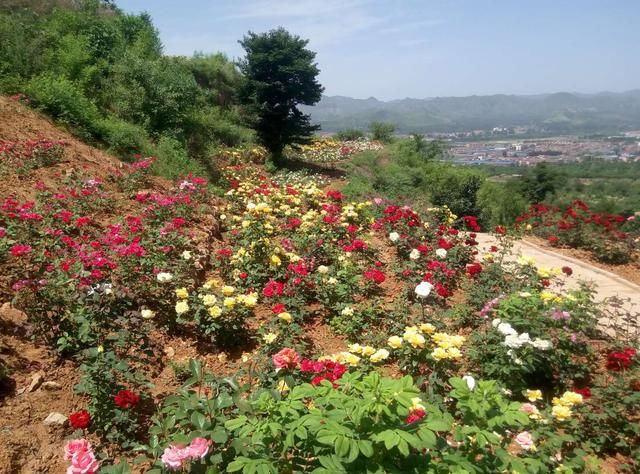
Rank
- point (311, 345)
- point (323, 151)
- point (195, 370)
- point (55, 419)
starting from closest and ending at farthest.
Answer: point (195, 370)
point (55, 419)
point (311, 345)
point (323, 151)

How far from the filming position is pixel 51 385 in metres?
3.04

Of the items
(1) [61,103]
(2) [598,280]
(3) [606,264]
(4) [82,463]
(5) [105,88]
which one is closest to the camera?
(4) [82,463]

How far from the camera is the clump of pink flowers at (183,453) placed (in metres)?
1.84

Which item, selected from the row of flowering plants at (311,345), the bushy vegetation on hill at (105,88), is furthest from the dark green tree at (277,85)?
the row of flowering plants at (311,345)

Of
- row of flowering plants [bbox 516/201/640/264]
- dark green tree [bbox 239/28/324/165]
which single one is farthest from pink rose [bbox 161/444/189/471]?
dark green tree [bbox 239/28/324/165]

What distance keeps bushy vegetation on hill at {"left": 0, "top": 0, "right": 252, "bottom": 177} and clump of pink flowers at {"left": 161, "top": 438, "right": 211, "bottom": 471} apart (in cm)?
737

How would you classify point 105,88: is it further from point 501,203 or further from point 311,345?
point 501,203

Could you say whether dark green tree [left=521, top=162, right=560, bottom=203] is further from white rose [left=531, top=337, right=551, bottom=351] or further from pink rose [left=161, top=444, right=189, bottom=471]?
pink rose [left=161, top=444, right=189, bottom=471]

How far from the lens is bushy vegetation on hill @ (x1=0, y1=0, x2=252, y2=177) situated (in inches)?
343

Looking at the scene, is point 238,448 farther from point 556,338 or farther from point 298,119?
point 298,119

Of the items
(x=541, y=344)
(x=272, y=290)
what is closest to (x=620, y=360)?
(x=541, y=344)

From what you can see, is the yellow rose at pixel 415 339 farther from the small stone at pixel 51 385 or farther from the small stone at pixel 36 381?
the small stone at pixel 36 381

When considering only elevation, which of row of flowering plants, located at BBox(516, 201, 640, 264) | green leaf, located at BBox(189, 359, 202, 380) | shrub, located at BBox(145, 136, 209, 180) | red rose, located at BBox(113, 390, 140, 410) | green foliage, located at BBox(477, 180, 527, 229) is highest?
shrub, located at BBox(145, 136, 209, 180)

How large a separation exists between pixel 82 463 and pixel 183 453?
42 cm
